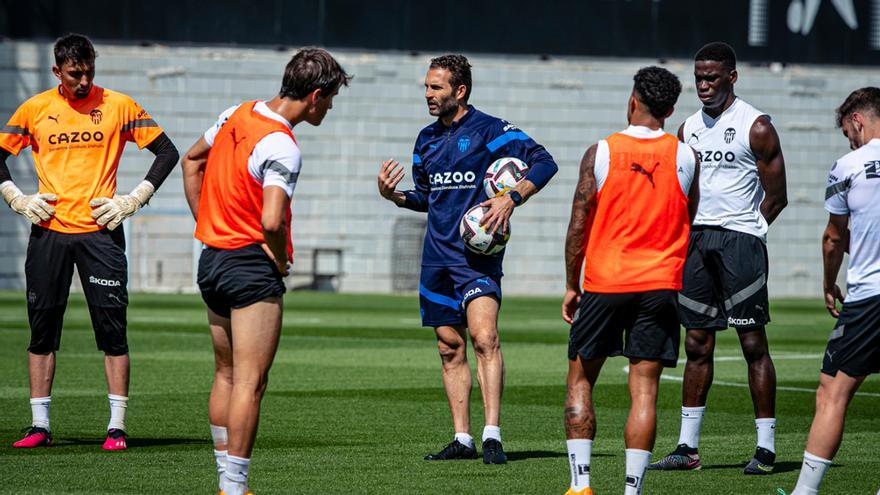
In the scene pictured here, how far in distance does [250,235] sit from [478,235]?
2294 millimetres

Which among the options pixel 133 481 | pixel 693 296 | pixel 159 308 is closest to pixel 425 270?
pixel 693 296

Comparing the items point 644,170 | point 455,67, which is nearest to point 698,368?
point 644,170

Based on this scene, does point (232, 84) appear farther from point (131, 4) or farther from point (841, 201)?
point (841, 201)

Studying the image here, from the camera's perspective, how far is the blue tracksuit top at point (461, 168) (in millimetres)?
8711

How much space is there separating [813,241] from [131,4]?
16756 millimetres

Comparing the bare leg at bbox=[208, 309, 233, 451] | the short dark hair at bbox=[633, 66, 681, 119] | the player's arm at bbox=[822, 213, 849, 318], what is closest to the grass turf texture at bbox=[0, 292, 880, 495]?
the bare leg at bbox=[208, 309, 233, 451]

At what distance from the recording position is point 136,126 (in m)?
9.14

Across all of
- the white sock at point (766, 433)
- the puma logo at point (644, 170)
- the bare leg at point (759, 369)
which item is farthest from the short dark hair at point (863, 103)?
the white sock at point (766, 433)

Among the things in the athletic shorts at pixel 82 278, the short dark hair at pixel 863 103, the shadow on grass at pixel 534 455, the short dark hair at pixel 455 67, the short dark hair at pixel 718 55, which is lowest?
the shadow on grass at pixel 534 455

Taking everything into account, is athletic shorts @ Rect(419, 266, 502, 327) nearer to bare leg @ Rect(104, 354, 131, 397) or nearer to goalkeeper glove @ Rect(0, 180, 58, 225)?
bare leg @ Rect(104, 354, 131, 397)

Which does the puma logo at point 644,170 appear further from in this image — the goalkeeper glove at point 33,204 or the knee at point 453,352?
the goalkeeper glove at point 33,204

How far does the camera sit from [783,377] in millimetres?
14102

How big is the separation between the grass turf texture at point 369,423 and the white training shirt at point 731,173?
1.43 meters

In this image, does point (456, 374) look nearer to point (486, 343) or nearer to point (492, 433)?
point (486, 343)
